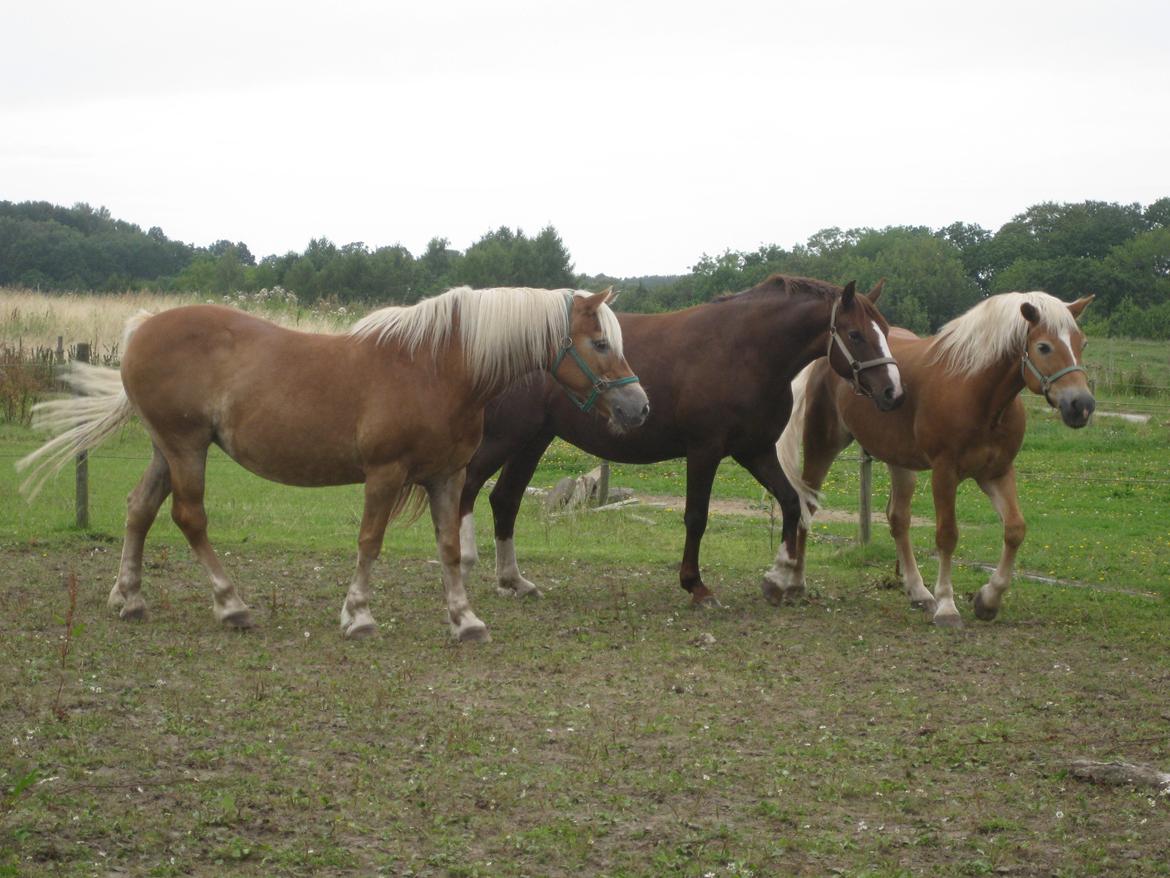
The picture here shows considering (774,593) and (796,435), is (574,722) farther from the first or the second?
(796,435)

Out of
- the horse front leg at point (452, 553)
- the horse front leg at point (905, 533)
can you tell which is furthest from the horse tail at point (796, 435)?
the horse front leg at point (452, 553)

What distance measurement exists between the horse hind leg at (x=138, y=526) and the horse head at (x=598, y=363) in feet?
8.17

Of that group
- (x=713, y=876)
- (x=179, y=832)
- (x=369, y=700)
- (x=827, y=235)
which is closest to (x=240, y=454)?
(x=369, y=700)

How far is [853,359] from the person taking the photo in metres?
8.23

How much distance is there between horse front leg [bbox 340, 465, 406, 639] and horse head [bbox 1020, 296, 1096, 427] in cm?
382

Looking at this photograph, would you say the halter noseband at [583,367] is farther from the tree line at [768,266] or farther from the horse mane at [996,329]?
the tree line at [768,266]

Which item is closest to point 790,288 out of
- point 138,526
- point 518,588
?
point 518,588

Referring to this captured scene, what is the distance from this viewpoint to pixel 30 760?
15.3 feet

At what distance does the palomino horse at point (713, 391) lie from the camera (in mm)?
8367

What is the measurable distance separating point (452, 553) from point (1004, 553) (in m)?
3.44

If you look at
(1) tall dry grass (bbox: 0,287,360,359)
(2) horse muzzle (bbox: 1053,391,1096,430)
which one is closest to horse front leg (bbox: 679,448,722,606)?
(2) horse muzzle (bbox: 1053,391,1096,430)

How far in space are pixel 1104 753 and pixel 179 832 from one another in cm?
360

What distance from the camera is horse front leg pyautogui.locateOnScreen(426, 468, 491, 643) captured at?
7.33 metres

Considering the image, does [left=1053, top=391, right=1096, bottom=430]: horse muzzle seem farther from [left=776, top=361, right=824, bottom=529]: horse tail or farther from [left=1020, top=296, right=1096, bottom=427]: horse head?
[left=776, top=361, right=824, bottom=529]: horse tail
